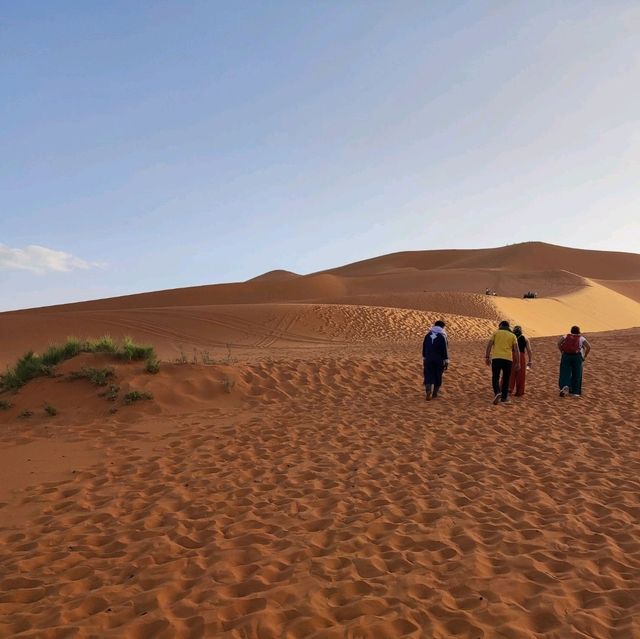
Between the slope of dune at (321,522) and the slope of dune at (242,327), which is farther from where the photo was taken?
the slope of dune at (242,327)

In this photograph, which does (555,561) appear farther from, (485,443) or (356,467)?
(485,443)

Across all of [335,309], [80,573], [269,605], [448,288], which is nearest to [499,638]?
[269,605]

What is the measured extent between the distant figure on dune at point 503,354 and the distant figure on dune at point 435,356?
771 mm

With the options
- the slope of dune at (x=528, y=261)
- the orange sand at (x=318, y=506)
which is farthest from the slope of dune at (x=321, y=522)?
the slope of dune at (x=528, y=261)

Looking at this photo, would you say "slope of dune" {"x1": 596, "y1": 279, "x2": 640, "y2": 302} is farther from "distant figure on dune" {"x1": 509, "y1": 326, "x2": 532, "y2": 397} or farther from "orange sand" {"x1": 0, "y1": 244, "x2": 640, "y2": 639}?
"distant figure on dune" {"x1": 509, "y1": 326, "x2": 532, "y2": 397}

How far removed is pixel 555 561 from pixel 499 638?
3.81ft

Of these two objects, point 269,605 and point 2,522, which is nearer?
point 269,605

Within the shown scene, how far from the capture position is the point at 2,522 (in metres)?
5.44

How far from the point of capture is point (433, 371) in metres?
10.8

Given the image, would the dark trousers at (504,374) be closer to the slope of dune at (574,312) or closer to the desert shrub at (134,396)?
the desert shrub at (134,396)

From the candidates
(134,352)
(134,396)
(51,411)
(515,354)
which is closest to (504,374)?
(515,354)

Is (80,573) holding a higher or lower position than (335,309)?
lower

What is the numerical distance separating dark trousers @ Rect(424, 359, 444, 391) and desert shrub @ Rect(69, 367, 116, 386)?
18.4 ft

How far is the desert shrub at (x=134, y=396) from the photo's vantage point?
32.1 ft
